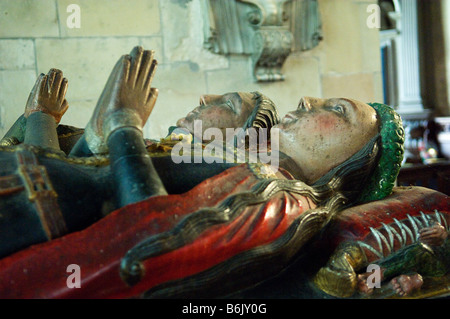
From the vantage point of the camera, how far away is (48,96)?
2.62 m

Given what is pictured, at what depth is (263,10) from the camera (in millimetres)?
4297

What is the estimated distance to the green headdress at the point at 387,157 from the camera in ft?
6.92

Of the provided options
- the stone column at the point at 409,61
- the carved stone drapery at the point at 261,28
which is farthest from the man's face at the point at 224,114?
the stone column at the point at 409,61

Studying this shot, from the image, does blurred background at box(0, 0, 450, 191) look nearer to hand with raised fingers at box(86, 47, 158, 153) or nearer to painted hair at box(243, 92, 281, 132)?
painted hair at box(243, 92, 281, 132)

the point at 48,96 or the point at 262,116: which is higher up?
the point at 48,96

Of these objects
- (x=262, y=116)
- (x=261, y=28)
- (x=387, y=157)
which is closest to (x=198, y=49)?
(x=261, y=28)

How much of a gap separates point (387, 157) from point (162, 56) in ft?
8.30

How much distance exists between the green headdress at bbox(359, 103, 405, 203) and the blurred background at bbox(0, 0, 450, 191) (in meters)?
1.52

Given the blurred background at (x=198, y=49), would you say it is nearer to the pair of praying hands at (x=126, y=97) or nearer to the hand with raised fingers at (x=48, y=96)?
the hand with raised fingers at (x=48, y=96)

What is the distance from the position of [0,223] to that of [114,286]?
0.43 metres

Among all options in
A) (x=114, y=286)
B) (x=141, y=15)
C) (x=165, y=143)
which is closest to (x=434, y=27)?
(x=141, y=15)

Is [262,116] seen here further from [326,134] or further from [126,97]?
[126,97]

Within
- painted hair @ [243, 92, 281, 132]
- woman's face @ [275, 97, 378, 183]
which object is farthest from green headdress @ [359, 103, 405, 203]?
painted hair @ [243, 92, 281, 132]
